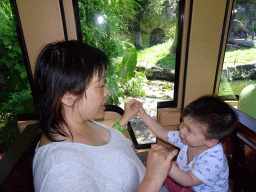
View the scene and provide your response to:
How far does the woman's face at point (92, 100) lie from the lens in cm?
82

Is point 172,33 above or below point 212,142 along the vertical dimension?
above

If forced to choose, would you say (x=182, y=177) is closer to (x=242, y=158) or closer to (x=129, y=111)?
(x=242, y=158)

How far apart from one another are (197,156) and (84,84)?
94cm

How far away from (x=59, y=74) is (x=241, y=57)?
1935 millimetres

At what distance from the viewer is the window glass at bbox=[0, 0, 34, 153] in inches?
61.0

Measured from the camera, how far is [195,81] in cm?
186

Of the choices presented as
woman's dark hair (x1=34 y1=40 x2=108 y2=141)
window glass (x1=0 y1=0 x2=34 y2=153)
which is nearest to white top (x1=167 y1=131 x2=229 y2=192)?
woman's dark hair (x1=34 y1=40 x2=108 y2=141)

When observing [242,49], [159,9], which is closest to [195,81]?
[242,49]

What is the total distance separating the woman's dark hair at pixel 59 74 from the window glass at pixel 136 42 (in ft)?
2.97

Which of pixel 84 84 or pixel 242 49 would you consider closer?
pixel 84 84

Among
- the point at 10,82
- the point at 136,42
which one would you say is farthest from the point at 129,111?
the point at 10,82

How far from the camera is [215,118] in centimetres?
104

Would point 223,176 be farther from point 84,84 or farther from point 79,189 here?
point 84,84

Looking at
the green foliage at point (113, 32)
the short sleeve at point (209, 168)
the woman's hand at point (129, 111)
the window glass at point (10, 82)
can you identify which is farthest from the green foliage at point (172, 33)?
the window glass at point (10, 82)
